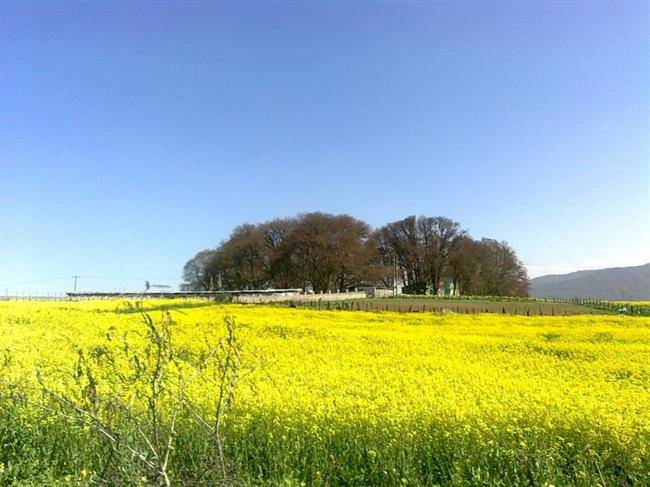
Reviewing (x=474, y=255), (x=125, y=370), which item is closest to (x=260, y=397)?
(x=125, y=370)

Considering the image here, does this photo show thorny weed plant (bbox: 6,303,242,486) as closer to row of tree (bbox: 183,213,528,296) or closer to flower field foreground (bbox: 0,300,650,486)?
flower field foreground (bbox: 0,300,650,486)

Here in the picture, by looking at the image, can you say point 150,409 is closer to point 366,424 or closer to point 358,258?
point 366,424

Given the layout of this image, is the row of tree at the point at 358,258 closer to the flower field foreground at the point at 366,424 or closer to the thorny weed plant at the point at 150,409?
the flower field foreground at the point at 366,424

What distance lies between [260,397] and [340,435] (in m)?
1.56

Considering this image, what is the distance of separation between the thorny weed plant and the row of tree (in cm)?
5394

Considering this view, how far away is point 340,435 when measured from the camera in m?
5.46

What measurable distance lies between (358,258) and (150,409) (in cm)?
5812

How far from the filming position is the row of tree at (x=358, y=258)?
62000mm

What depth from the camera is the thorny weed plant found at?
3.08 metres

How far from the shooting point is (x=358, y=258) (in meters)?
62.2

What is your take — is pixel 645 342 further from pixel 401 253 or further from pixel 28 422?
pixel 401 253

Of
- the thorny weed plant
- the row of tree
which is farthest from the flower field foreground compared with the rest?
the row of tree

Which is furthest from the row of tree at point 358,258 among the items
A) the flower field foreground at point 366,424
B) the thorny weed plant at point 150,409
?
the thorny weed plant at point 150,409

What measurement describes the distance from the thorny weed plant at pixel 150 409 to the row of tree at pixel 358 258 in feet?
177
